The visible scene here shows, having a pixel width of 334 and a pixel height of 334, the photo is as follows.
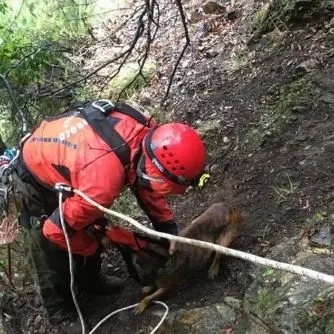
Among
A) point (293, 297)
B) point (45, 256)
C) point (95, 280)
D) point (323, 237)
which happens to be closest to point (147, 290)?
point (95, 280)

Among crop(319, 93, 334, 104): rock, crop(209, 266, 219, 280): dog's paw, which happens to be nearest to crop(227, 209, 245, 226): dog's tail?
crop(209, 266, 219, 280): dog's paw

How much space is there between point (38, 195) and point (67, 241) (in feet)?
1.66

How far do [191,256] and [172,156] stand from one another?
37.6 inches

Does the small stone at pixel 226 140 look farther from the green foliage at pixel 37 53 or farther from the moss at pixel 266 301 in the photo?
the moss at pixel 266 301

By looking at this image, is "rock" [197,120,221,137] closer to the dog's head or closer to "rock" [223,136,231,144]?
"rock" [223,136,231,144]

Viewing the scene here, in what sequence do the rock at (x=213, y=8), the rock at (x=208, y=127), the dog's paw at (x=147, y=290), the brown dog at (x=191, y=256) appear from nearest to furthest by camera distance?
1. the brown dog at (x=191, y=256)
2. the dog's paw at (x=147, y=290)
3. the rock at (x=208, y=127)
4. the rock at (x=213, y=8)

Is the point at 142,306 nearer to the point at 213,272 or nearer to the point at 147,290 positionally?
the point at 147,290

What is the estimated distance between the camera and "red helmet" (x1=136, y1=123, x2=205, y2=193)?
3.01 metres

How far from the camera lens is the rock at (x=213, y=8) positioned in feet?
23.0

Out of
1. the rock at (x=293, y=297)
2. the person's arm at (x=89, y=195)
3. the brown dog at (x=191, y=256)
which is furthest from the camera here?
the brown dog at (x=191, y=256)

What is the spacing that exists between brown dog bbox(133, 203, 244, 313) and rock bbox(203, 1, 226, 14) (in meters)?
3.92

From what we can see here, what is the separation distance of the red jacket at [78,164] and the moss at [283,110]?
1.70 m

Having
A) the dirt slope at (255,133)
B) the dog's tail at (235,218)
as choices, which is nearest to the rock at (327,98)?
the dirt slope at (255,133)

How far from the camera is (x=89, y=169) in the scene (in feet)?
9.75
